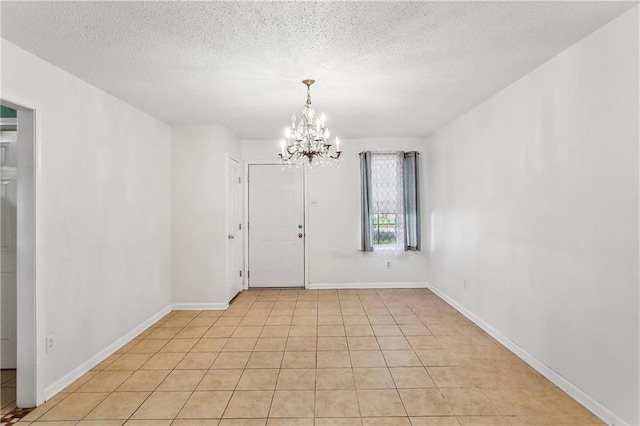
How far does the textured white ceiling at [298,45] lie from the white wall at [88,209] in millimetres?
212

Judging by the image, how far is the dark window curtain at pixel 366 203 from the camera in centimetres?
530

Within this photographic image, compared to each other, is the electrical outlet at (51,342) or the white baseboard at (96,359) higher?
the electrical outlet at (51,342)

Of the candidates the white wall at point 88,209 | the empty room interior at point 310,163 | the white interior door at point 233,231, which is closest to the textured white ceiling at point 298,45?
the empty room interior at point 310,163

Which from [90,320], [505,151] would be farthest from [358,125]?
[90,320]

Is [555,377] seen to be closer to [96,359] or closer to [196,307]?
[96,359]

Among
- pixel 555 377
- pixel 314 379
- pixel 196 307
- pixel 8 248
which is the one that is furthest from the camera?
pixel 196 307

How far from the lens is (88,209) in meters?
2.87

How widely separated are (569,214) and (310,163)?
2071mm

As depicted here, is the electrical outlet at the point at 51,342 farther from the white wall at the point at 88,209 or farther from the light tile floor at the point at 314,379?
the light tile floor at the point at 314,379

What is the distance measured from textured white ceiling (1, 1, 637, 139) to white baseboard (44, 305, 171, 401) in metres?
2.41

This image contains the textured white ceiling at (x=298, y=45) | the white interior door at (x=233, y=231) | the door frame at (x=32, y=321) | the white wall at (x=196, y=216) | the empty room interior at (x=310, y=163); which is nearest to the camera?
the textured white ceiling at (x=298, y=45)

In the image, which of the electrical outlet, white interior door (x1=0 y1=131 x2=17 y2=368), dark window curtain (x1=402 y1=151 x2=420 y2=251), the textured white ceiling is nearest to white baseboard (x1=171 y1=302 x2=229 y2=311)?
white interior door (x1=0 y1=131 x2=17 y2=368)

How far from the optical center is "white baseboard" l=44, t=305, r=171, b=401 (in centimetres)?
247

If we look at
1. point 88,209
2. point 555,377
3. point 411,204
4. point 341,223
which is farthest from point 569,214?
point 88,209
